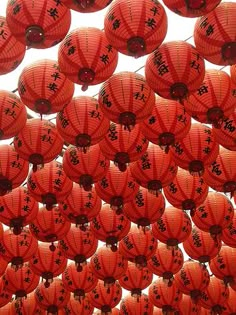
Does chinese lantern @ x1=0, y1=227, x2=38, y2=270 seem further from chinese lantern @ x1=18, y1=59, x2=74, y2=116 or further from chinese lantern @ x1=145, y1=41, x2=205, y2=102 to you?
chinese lantern @ x1=145, y1=41, x2=205, y2=102

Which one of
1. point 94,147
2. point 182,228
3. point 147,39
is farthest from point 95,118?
point 182,228

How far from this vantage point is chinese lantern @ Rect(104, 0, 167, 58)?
6602 millimetres

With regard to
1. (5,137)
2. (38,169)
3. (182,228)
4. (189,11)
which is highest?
(189,11)

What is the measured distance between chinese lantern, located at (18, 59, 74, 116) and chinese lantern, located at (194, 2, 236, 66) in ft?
4.99

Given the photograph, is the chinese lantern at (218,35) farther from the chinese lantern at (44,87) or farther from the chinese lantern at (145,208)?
the chinese lantern at (145,208)

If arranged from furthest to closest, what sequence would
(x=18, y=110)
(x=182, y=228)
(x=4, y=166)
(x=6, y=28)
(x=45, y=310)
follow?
1. (x=45, y=310)
2. (x=182, y=228)
3. (x=4, y=166)
4. (x=18, y=110)
5. (x=6, y=28)

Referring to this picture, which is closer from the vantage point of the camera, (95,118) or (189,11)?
(189,11)

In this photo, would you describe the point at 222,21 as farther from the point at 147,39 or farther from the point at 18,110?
the point at 18,110

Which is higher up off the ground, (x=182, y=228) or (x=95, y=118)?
(x=95, y=118)

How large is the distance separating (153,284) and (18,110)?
4.42m

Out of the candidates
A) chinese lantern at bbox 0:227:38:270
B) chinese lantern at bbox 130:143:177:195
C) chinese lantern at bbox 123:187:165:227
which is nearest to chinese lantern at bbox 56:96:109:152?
chinese lantern at bbox 130:143:177:195

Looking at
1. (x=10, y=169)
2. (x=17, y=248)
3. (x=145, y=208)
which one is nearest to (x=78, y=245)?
(x=17, y=248)

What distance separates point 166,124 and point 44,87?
55.7 inches

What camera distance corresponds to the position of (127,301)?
11.1 metres
